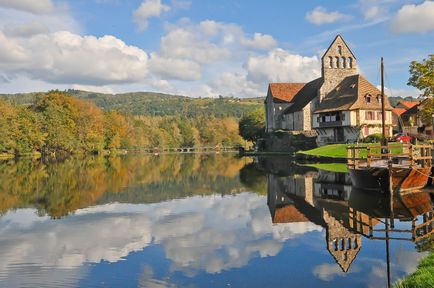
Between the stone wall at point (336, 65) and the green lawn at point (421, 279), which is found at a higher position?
the stone wall at point (336, 65)

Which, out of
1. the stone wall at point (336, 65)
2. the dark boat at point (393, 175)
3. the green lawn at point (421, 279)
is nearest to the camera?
the green lawn at point (421, 279)

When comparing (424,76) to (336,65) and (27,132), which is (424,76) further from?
(27,132)

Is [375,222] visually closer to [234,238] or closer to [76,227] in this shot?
[234,238]

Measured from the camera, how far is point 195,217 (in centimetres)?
2262

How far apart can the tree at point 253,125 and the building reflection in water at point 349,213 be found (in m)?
73.7

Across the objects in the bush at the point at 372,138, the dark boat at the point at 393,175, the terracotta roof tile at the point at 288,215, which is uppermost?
the bush at the point at 372,138

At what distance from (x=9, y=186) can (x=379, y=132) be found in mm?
50557

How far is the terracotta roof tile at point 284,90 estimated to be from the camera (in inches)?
3661

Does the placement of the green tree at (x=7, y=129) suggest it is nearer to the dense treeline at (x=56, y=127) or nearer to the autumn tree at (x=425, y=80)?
the dense treeline at (x=56, y=127)

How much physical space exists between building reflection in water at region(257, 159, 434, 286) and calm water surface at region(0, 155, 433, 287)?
5 cm

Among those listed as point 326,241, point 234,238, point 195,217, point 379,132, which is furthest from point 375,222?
point 379,132

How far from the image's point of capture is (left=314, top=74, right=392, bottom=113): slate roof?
215ft

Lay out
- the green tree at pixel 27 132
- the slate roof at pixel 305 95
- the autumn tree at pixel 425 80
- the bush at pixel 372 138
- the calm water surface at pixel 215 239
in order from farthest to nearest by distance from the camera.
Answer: the green tree at pixel 27 132 → the slate roof at pixel 305 95 → the bush at pixel 372 138 → the autumn tree at pixel 425 80 → the calm water surface at pixel 215 239

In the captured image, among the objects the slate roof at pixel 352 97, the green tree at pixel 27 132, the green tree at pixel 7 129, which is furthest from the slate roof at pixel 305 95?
the green tree at pixel 7 129
